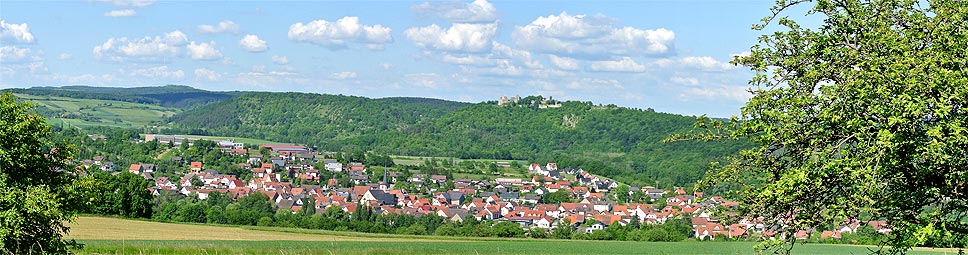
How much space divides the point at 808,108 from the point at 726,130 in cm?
133

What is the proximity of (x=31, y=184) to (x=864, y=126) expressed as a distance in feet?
47.8

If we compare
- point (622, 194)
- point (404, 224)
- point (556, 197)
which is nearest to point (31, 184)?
point (404, 224)

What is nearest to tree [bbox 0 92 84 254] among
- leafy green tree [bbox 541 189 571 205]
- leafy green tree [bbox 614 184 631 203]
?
leafy green tree [bbox 541 189 571 205]

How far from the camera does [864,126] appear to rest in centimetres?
1204

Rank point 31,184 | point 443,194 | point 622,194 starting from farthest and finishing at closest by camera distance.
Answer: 1. point 622,194
2. point 443,194
3. point 31,184

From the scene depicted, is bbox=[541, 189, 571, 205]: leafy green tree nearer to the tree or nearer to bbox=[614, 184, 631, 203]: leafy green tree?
bbox=[614, 184, 631, 203]: leafy green tree

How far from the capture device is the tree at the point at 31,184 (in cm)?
1706

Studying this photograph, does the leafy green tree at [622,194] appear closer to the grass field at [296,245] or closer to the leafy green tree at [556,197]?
the leafy green tree at [556,197]

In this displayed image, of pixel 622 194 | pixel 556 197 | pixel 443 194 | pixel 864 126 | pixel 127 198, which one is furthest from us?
pixel 622 194

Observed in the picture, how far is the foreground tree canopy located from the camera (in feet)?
37.4

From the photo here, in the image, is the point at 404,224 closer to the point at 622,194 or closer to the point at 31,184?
the point at 622,194

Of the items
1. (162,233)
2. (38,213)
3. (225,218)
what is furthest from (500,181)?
(38,213)

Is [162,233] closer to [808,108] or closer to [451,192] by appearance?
[808,108]

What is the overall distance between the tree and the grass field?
441 inches
